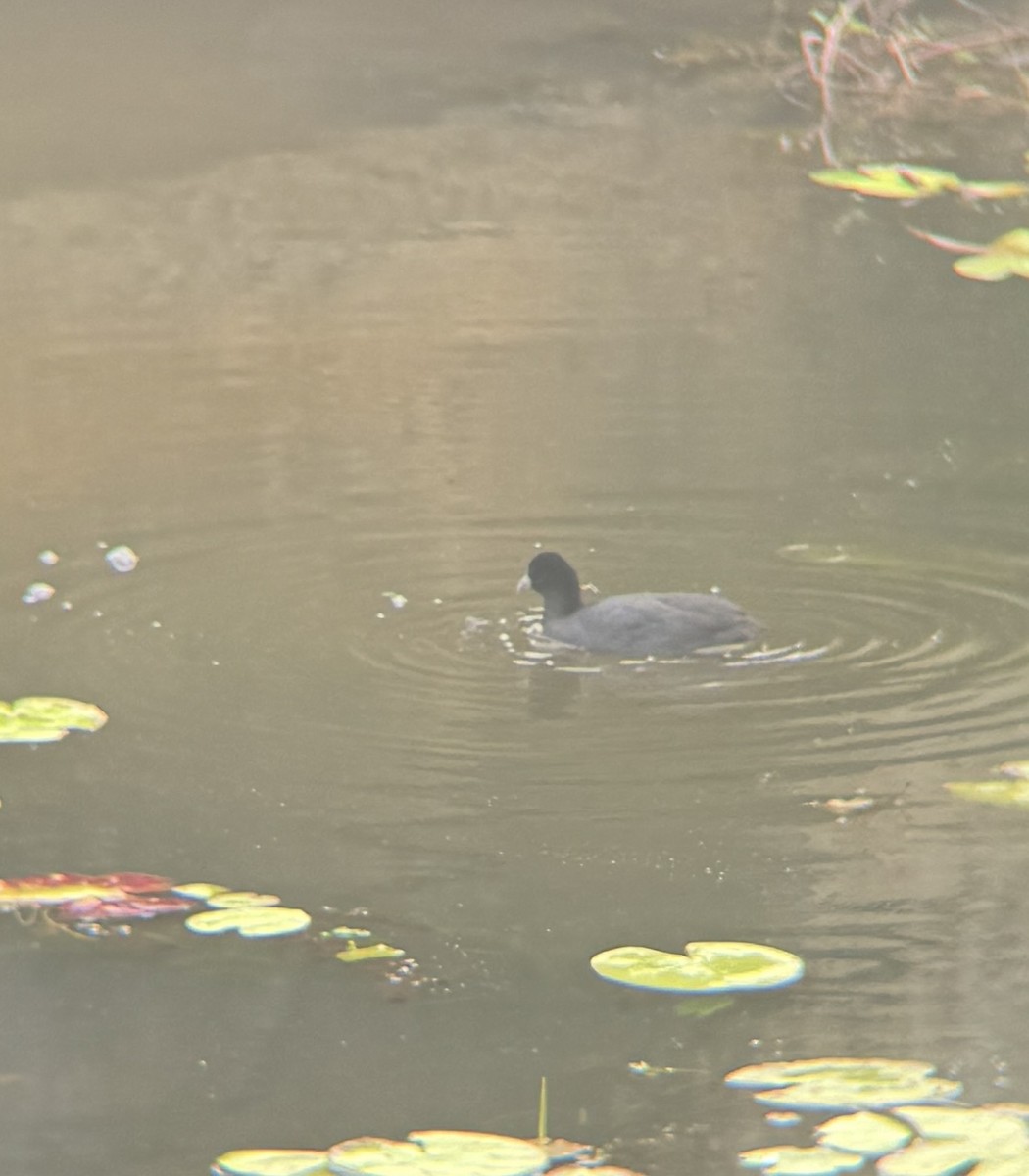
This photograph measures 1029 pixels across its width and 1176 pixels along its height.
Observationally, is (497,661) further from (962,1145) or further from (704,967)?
(962,1145)

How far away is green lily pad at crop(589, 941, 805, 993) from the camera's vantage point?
6.70 meters

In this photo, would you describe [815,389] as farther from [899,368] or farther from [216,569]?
[216,569]

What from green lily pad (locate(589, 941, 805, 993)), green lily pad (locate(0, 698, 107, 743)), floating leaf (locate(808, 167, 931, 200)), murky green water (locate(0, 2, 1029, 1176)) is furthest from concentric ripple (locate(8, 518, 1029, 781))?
floating leaf (locate(808, 167, 931, 200))

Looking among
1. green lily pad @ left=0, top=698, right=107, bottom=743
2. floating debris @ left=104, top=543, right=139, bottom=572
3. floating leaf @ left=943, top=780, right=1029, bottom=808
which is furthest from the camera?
floating debris @ left=104, top=543, right=139, bottom=572

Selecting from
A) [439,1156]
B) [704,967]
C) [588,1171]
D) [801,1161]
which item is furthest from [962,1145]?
[704,967]

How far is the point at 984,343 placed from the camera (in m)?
14.4

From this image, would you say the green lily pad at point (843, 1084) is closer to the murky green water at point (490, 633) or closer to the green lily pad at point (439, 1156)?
the murky green water at point (490, 633)

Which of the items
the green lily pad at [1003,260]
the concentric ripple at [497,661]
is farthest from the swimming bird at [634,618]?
the green lily pad at [1003,260]

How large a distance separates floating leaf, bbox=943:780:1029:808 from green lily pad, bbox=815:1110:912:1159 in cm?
242

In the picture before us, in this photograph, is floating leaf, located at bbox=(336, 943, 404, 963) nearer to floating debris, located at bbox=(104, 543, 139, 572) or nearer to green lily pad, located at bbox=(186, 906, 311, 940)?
green lily pad, located at bbox=(186, 906, 311, 940)

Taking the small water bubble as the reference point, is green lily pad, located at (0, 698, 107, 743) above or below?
below

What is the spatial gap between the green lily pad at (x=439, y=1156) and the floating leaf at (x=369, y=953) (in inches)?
51.1

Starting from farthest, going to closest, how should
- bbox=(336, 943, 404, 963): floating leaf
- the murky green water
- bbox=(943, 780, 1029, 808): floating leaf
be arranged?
bbox=(943, 780, 1029, 808): floating leaf → bbox=(336, 943, 404, 963): floating leaf → the murky green water

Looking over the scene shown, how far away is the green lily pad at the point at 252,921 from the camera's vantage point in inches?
280
